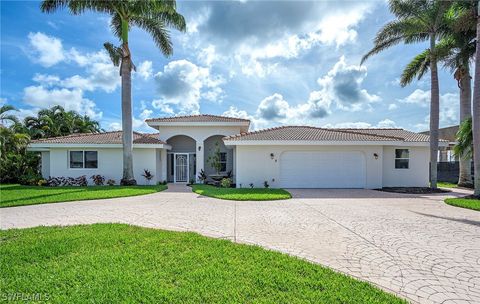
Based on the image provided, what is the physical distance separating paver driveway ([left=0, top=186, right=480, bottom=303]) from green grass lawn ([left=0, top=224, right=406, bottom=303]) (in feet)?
2.51

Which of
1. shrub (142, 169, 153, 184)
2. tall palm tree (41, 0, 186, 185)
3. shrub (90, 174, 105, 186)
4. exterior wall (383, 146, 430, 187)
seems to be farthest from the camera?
shrub (142, 169, 153, 184)

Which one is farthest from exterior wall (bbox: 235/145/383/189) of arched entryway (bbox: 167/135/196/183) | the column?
arched entryway (bbox: 167/135/196/183)

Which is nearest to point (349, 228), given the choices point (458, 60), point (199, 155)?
point (199, 155)

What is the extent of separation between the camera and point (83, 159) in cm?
1975

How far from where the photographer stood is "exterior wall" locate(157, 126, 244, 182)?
838 inches

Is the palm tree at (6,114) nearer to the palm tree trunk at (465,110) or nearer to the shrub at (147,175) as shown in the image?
the shrub at (147,175)

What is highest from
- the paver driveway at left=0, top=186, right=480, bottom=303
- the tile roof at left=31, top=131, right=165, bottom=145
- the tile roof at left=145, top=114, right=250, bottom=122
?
the tile roof at left=145, top=114, right=250, bottom=122

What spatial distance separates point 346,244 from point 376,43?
16.9 metres

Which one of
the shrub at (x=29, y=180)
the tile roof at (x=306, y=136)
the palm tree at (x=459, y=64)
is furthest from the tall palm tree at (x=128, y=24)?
the palm tree at (x=459, y=64)

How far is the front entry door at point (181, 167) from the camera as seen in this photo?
2233 centimetres

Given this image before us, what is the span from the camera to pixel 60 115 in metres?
30.3

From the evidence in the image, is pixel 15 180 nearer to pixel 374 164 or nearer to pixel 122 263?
pixel 122 263

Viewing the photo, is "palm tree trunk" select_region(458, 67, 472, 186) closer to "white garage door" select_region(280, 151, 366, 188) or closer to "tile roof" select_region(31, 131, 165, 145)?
"white garage door" select_region(280, 151, 366, 188)

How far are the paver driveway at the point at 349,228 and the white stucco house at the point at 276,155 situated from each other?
556 centimetres
